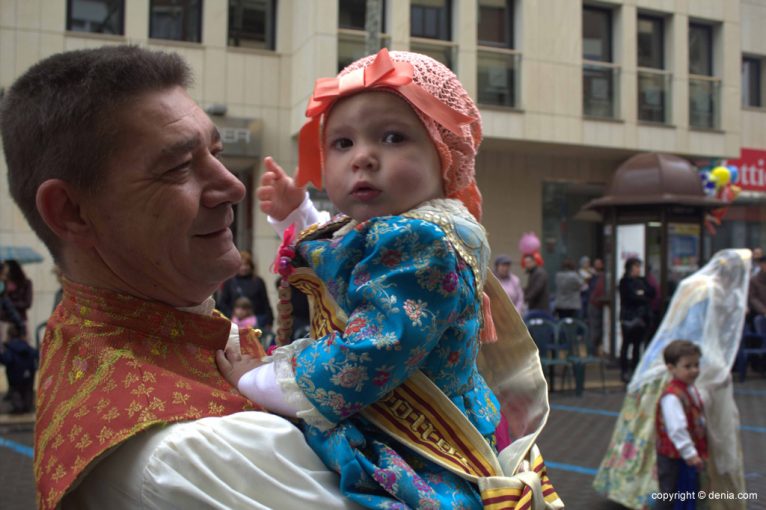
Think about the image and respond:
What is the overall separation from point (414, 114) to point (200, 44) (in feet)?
46.1

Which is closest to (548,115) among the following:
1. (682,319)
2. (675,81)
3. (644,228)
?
(675,81)

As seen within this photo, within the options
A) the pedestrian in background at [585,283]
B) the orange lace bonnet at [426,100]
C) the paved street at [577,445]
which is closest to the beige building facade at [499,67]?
the pedestrian in background at [585,283]

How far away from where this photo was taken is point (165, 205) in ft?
5.07

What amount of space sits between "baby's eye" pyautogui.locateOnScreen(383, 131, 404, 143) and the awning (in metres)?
10.6

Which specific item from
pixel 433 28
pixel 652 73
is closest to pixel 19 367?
pixel 433 28

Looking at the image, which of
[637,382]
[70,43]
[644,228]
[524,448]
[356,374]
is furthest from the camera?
[70,43]

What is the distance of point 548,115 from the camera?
16078mm

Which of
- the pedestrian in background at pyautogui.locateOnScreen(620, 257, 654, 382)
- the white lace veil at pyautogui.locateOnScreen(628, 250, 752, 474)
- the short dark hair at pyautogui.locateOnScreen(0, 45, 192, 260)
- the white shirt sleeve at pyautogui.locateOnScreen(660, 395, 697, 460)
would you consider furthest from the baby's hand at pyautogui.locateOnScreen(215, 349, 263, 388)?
the pedestrian in background at pyautogui.locateOnScreen(620, 257, 654, 382)

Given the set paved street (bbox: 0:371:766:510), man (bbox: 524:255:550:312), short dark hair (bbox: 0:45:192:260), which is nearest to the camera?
short dark hair (bbox: 0:45:192:260)

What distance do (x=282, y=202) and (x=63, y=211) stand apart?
2.86 ft

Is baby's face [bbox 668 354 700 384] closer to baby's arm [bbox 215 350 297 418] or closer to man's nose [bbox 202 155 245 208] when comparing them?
baby's arm [bbox 215 350 297 418]

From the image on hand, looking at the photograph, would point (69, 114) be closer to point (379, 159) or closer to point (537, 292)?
point (379, 159)

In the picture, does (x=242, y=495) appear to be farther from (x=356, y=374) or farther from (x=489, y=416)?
(x=489, y=416)

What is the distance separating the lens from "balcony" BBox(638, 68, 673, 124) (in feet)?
52.7
